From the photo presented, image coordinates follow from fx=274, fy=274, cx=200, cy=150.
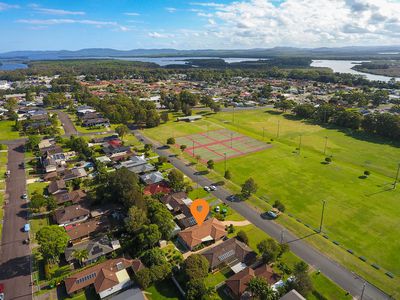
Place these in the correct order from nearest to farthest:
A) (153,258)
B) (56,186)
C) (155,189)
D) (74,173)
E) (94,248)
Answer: (153,258) < (94,248) < (155,189) < (56,186) < (74,173)

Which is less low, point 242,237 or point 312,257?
point 242,237

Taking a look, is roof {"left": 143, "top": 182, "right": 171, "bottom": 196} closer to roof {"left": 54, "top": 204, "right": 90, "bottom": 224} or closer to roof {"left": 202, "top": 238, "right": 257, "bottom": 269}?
roof {"left": 54, "top": 204, "right": 90, "bottom": 224}

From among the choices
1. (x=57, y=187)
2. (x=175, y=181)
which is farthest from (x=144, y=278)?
(x=57, y=187)

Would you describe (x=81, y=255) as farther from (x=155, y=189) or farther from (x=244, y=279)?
(x=244, y=279)

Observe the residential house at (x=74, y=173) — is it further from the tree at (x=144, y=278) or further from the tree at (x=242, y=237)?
the tree at (x=242, y=237)

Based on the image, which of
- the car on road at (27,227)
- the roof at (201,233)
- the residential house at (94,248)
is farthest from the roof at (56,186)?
the roof at (201,233)

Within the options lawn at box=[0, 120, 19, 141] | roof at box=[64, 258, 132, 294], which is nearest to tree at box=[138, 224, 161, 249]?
roof at box=[64, 258, 132, 294]
